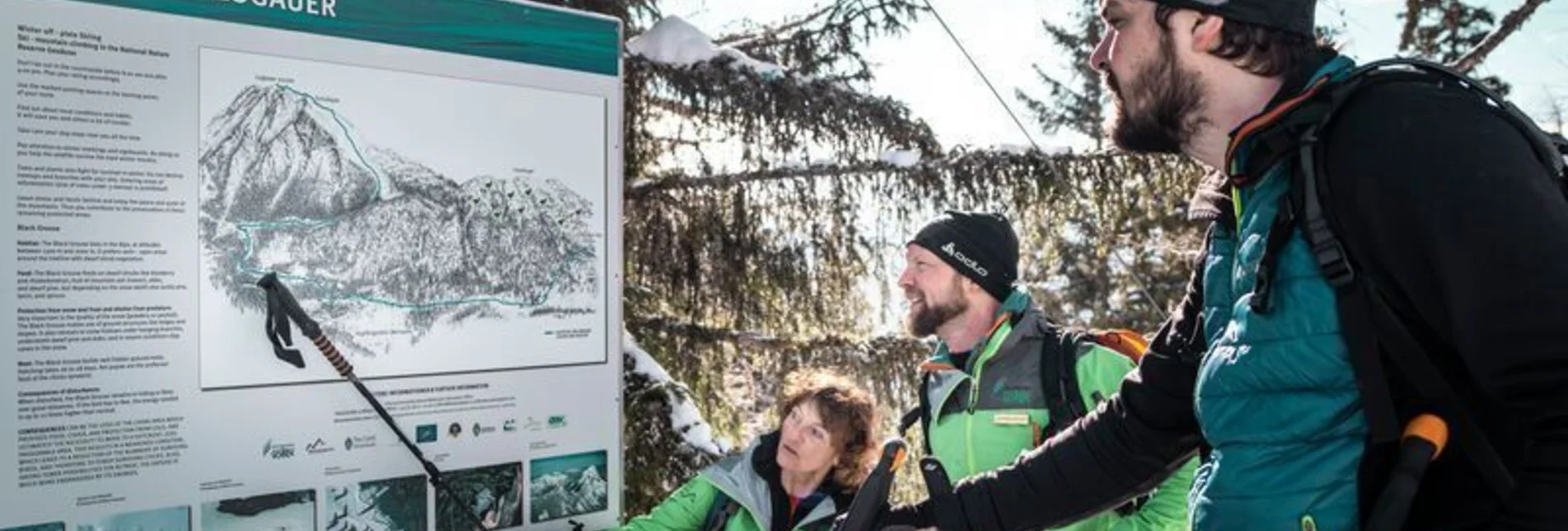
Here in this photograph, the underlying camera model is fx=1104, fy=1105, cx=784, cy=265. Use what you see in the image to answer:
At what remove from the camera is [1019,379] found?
309 cm

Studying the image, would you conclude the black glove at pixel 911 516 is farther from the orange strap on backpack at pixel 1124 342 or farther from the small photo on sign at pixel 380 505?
the small photo on sign at pixel 380 505

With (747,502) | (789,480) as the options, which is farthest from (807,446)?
(747,502)

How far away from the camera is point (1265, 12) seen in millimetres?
1571

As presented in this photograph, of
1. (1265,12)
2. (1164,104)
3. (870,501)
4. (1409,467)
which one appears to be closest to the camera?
(1409,467)

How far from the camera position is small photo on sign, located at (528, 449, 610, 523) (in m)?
3.04

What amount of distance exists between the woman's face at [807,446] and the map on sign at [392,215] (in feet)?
2.45

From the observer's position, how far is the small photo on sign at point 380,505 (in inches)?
106

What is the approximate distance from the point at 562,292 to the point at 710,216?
231 cm

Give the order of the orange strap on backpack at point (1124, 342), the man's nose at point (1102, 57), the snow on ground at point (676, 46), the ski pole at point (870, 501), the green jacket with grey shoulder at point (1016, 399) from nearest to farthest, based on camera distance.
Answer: the man's nose at point (1102, 57) < the ski pole at point (870, 501) < the green jacket with grey shoulder at point (1016, 399) < the orange strap on backpack at point (1124, 342) < the snow on ground at point (676, 46)

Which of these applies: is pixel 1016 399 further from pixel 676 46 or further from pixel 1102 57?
pixel 676 46

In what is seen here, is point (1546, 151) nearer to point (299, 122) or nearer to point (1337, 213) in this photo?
point (1337, 213)

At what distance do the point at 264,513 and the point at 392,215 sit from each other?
761mm

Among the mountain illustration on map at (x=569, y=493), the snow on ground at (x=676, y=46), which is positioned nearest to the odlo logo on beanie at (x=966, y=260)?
the mountain illustration on map at (x=569, y=493)

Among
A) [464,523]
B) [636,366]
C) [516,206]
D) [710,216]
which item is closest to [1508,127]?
[516,206]
